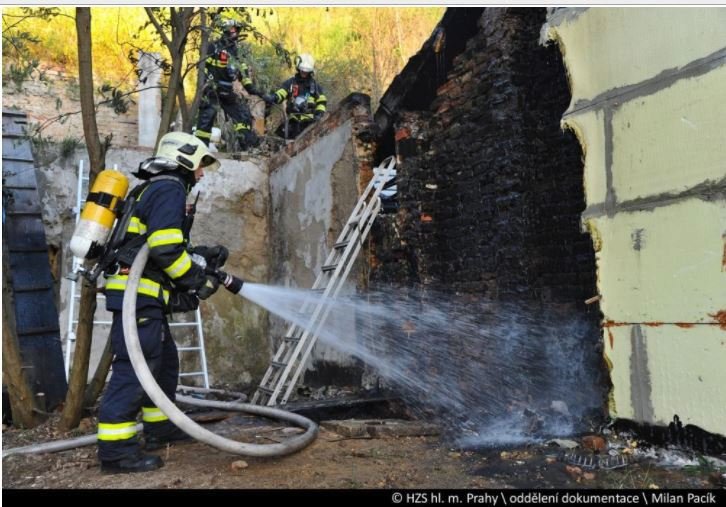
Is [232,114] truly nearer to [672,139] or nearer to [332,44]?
[332,44]

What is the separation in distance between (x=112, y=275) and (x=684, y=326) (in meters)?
3.23

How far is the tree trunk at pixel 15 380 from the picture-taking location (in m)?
5.00

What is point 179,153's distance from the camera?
3.96 m

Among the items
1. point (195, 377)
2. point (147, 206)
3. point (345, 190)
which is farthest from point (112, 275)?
point (195, 377)

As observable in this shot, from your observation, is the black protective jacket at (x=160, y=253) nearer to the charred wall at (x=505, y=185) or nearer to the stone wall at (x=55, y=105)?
the charred wall at (x=505, y=185)

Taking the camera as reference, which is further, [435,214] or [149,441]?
[435,214]

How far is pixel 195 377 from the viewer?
8195mm

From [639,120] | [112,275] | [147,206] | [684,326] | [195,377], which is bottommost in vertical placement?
[195,377]

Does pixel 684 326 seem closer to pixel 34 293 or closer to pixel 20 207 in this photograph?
pixel 34 293

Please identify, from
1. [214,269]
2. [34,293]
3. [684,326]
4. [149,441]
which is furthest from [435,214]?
[34,293]

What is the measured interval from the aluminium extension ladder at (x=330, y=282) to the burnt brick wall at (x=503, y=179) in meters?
0.76
